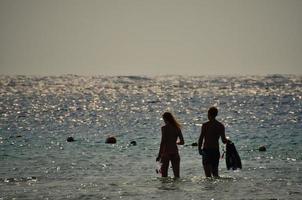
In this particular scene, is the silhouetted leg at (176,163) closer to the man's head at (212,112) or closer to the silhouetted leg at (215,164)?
the silhouetted leg at (215,164)

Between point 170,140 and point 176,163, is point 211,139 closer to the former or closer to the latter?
point 170,140

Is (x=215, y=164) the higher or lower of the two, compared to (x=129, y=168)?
higher

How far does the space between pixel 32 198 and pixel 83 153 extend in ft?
46.7

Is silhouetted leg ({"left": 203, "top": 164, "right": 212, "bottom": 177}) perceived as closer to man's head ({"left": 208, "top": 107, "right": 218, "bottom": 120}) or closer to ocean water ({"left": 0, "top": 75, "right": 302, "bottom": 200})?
ocean water ({"left": 0, "top": 75, "right": 302, "bottom": 200})

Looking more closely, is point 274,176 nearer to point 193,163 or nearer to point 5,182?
point 193,163

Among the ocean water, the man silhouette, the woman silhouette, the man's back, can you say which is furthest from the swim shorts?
the woman silhouette

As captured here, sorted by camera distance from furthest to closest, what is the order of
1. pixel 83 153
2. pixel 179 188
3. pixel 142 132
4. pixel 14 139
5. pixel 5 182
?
pixel 142 132, pixel 14 139, pixel 83 153, pixel 5 182, pixel 179 188

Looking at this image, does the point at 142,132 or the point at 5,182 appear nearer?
the point at 5,182

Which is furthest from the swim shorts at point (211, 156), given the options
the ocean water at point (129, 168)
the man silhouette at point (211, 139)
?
the ocean water at point (129, 168)

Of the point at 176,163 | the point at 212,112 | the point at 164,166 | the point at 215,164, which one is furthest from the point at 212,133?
the point at 164,166

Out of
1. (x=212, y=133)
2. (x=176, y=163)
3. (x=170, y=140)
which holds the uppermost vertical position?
(x=212, y=133)

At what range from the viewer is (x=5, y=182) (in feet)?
77.8

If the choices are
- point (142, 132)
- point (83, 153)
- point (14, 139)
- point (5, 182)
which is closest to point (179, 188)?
point (5, 182)

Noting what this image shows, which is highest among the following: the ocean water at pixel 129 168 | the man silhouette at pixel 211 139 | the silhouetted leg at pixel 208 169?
the man silhouette at pixel 211 139
